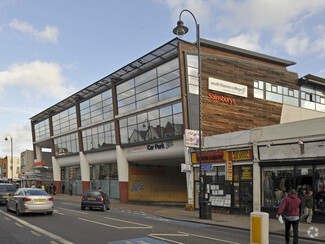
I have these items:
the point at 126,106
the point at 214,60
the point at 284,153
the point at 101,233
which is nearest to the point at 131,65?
the point at 126,106

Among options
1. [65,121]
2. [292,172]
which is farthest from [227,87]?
[65,121]

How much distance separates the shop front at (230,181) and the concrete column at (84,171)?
24565mm

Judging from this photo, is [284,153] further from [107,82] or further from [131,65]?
[107,82]

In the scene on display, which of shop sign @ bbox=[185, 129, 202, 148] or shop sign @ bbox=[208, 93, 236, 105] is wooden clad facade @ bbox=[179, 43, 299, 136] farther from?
shop sign @ bbox=[185, 129, 202, 148]

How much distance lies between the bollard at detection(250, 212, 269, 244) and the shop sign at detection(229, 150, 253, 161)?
11996mm

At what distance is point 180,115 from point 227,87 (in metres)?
4.88

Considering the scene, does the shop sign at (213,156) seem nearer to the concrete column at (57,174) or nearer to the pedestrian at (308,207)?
the pedestrian at (308,207)

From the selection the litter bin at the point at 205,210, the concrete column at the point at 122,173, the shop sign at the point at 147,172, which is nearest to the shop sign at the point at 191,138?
the litter bin at the point at 205,210

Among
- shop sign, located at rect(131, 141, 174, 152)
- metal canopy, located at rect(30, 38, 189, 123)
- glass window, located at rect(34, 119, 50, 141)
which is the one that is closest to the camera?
metal canopy, located at rect(30, 38, 189, 123)

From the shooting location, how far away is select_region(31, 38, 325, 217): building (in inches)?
967

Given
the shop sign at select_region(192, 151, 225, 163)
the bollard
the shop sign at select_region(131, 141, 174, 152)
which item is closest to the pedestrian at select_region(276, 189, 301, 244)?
the bollard

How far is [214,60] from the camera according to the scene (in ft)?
96.4

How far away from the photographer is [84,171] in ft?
150

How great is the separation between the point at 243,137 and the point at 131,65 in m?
14.7
